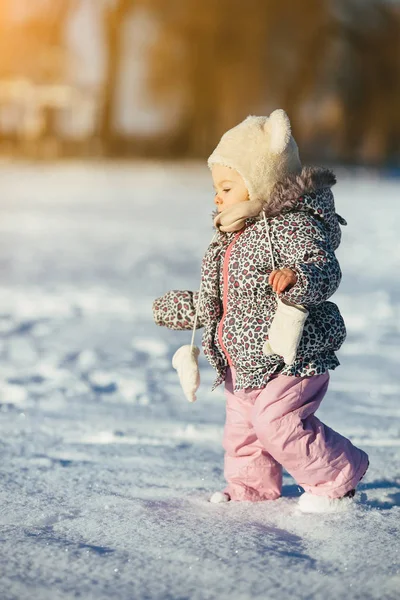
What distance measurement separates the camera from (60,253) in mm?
Result: 8586

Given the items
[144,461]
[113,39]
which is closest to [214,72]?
[113,39]

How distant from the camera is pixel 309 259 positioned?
2.24m

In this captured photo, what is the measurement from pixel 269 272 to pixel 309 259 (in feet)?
0.42

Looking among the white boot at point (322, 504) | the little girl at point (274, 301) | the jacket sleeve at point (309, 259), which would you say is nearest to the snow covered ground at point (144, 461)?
the white boot at point (322, 504)

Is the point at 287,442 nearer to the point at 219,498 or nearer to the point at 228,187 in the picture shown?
the point at 219,498

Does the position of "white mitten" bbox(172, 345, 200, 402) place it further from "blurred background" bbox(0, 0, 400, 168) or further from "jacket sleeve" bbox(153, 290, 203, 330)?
"blurred background" bbox(0, 0, 400, 168)

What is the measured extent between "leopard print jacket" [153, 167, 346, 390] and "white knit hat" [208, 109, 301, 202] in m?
0.05

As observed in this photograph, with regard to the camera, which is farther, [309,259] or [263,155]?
[263,155]

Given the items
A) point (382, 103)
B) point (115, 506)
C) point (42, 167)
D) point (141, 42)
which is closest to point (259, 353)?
point (115, 506)

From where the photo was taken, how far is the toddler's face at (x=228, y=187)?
2402 mm

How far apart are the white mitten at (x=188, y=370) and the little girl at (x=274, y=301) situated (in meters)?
0.06

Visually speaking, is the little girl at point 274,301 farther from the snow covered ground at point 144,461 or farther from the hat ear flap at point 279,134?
the snow covered ground at point 144,461

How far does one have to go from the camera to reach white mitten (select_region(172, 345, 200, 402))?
2469 millimetres

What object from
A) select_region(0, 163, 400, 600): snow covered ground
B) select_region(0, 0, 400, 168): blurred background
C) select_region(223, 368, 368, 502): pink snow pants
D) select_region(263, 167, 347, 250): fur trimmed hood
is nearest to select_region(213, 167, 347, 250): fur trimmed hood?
select_region(263, 167, 347, 250): fur trimmed hood
